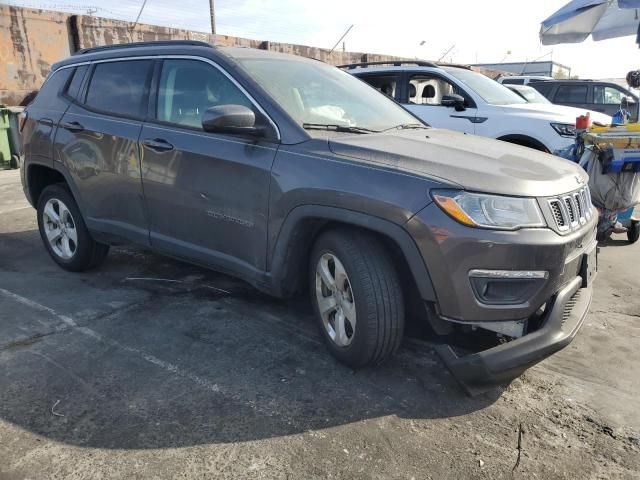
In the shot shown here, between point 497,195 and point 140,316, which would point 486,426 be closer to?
point 497,195

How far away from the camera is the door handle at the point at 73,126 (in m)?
4.27

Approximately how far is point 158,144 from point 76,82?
56.2 inches

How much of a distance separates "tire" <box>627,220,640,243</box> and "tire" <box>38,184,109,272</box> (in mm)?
5346

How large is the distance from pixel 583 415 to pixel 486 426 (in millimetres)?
530

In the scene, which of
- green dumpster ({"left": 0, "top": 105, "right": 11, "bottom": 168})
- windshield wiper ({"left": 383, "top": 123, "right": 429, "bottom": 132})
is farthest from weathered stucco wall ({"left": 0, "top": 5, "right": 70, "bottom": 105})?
windshield wiper ({"left": 383, "top": 123, "right": 429, "bottom": 132})

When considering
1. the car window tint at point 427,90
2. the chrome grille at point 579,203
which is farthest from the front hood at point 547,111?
the chrome grille at point 579,203

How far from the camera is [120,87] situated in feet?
13.6

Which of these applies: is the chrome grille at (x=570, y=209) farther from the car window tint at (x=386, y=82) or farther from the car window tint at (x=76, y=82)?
the car window tint at (x=386, y=82)

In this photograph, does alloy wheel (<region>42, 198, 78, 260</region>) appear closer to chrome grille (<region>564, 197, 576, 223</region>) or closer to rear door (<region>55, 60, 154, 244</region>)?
rear door (<region>55, 60, 154, 244</region>)

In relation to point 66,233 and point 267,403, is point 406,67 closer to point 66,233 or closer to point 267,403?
point 66,233

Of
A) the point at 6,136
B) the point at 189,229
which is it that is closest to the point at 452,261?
the point at 189,229

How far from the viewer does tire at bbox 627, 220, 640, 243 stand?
5.72 metres

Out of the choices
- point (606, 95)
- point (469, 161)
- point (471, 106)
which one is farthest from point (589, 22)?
point (469, 161)

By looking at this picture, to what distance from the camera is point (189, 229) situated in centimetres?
361
